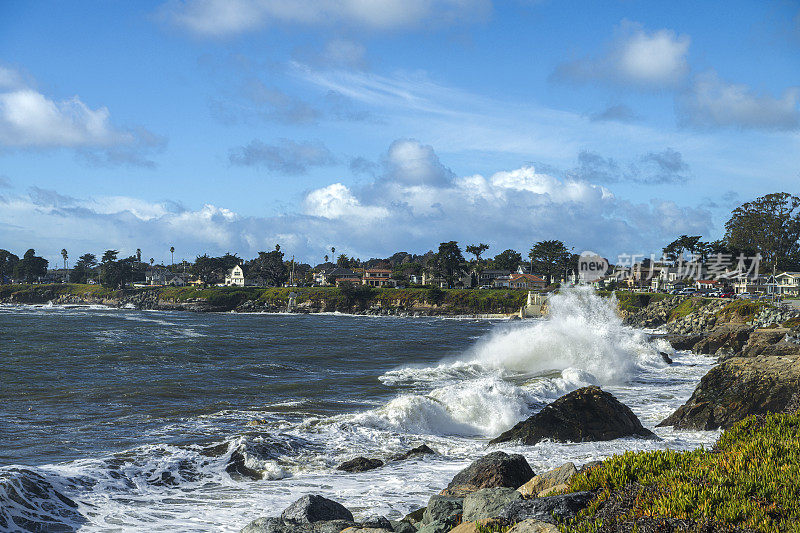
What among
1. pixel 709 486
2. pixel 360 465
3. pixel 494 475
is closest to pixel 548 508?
pixel 709 486

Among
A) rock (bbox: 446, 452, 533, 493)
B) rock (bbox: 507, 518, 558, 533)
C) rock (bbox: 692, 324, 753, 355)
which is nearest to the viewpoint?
rock (bbox: 507, 518, 558, 533)

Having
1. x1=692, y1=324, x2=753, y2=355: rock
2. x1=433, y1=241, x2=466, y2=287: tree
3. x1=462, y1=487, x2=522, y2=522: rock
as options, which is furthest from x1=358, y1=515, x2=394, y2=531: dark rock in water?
x1=433, y1=241, x2=466, y2=287: tree

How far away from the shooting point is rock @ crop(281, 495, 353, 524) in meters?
10.3

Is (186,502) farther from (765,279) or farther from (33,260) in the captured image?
(33,260)

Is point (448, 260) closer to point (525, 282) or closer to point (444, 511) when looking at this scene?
point (525, 282)

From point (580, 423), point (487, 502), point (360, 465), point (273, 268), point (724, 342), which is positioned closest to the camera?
point (487, 502)

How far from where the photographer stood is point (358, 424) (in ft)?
67.6

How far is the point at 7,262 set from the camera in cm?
18975

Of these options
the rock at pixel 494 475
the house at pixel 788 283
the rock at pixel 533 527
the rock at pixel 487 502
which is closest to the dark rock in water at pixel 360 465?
the rock at pixel 494 475

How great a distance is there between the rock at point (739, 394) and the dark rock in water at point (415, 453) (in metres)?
9.24

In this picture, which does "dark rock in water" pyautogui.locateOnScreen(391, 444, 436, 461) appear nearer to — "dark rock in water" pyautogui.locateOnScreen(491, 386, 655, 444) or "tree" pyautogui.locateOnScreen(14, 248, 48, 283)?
"dark rock in water" pyautogui.locateOnScreen(491, 386, 655, 444)

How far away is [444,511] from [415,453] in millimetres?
7495

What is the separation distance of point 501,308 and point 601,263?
60504 millimetres

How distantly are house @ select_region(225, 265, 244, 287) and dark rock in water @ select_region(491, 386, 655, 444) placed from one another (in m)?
158
